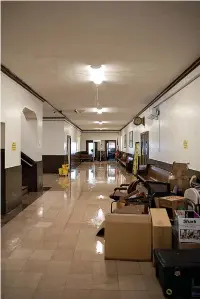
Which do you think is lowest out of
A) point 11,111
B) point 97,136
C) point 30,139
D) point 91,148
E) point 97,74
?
point 91,148

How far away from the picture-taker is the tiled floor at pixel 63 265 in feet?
8.38

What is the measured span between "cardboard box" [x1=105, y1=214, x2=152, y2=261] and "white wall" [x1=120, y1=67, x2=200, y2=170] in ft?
6.62

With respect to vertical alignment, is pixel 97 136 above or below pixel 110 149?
above

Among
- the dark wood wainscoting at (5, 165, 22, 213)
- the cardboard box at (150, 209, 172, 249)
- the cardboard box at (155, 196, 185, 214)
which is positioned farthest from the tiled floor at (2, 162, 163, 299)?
the cardboard box at (155, 196, 185, 214)

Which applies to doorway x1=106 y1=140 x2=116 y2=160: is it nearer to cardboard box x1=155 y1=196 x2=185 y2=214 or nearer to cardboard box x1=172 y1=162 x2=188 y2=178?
cardboard box x1=172 y1=162 x2=188 y2=178

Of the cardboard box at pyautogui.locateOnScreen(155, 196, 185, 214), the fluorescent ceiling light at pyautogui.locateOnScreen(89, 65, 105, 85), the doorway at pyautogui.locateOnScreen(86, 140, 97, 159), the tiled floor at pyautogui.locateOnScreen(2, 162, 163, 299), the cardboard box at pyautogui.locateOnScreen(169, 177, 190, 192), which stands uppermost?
the fluorescent ceiling light at pyautogui.locateOnScreen(89, 65, 105, 85)

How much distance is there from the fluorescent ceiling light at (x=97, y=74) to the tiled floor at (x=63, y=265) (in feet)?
9.33

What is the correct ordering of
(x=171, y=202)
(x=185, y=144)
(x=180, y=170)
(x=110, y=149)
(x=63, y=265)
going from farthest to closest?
(x=110, y=149) → (x=185, y=144) → (x=180, y=170) → (x=171, y=202) → (x=63, y=265)

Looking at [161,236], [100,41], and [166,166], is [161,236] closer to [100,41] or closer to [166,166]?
[100,41]

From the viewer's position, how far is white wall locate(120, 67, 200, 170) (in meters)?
4.88

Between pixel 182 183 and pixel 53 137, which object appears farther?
pixel 53 137

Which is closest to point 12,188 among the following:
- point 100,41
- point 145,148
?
point 100,41

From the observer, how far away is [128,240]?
3.29 metres

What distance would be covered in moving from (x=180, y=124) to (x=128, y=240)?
3.36 m
